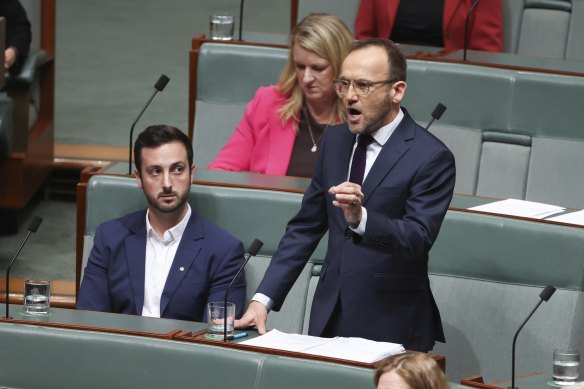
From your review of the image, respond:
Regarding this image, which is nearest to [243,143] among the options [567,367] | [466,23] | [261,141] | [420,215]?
[261,141]

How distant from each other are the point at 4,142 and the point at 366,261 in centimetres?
126

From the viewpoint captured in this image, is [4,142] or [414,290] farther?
[4,142]

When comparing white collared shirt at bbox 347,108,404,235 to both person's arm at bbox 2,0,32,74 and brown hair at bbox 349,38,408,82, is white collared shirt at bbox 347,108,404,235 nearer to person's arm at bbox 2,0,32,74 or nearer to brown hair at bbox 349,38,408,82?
brown hair at bbox 349,38,408,82

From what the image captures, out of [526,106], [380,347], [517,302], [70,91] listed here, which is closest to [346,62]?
[380,347]

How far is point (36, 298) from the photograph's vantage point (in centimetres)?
145

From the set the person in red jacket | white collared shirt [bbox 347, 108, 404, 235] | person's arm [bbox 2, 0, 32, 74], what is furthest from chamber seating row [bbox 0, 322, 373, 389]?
person's arm [bbox 2, 0, 32, 74]

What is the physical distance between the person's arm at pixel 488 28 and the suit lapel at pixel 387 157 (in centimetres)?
97

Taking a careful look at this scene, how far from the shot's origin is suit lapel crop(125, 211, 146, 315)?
1638mm

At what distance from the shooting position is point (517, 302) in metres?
1.63

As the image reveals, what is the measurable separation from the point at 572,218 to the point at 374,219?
0.45 metres

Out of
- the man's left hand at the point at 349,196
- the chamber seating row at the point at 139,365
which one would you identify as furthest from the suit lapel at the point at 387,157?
the chamber seating row at the point at 139,365

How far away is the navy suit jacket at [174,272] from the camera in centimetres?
163

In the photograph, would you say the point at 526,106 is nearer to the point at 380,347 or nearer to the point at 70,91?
the point at 380,347

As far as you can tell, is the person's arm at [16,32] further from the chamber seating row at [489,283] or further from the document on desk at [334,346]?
the document on desk at [334,346]
